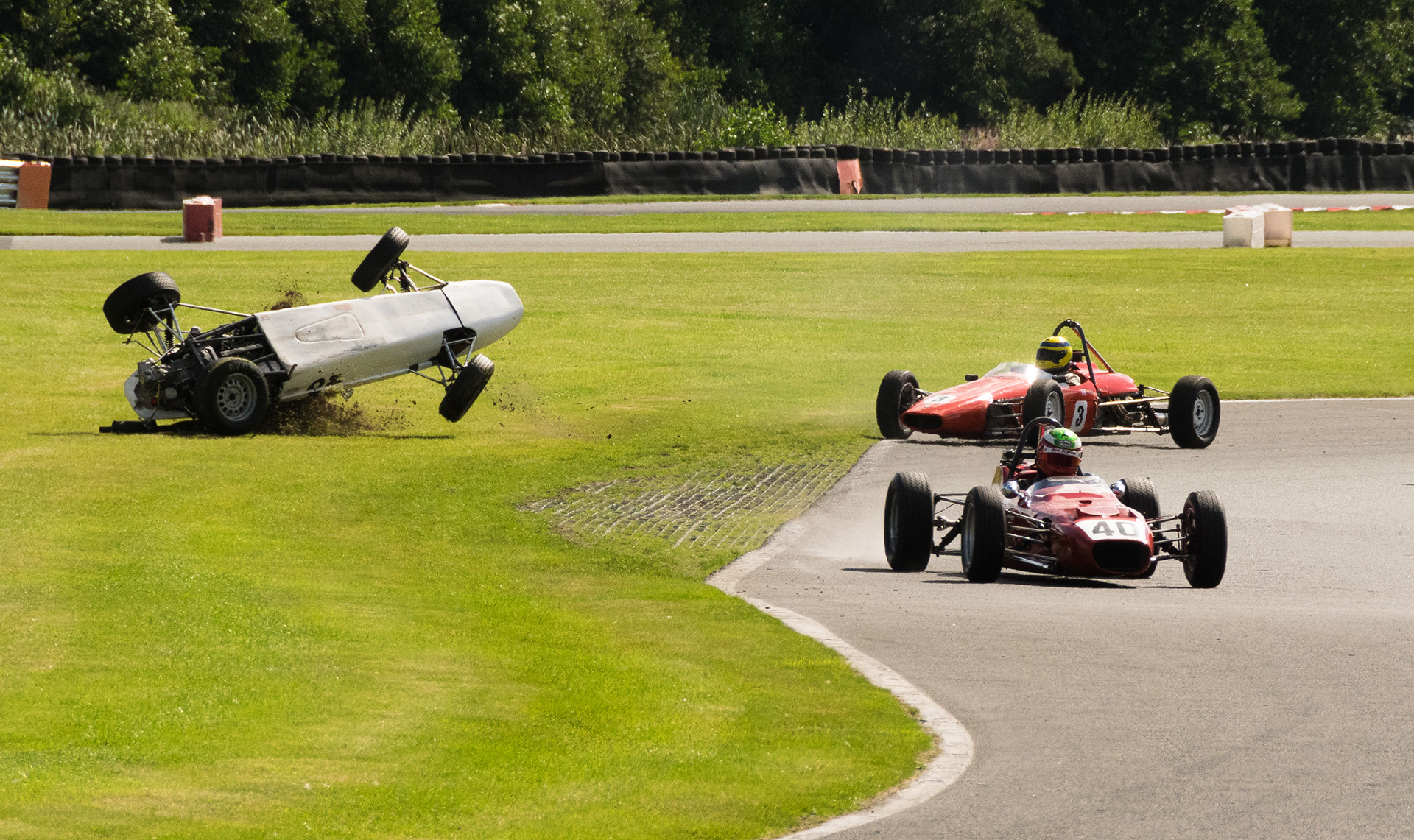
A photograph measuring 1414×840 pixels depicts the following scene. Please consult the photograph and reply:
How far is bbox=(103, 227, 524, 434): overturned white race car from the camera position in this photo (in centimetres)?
1852

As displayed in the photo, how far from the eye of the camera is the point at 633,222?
44562mm

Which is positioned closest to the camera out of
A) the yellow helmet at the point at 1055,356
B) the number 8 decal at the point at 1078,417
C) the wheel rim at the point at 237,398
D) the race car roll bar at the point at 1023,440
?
the race car roll bar at the point at 1023,440

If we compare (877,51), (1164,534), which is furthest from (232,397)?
(877,51)

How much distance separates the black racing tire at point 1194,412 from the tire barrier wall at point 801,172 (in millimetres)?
32650

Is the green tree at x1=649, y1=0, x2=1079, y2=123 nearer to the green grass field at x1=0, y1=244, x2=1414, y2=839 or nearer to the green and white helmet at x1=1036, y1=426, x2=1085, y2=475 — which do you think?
the green grass field at x1=0, y1=244, x2=1414, y2=839

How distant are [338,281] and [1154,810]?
26.5m

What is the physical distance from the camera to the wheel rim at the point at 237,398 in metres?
18.4

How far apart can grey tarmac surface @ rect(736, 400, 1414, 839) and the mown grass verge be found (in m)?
26.9

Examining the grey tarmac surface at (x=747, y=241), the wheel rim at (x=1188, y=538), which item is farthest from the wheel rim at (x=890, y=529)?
the grey tarmac surface at (x=747, y=241)

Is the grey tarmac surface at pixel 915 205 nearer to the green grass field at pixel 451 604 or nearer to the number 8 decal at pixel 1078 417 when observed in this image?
the green grass field at pixel 451 604

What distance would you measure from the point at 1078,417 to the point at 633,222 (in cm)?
2669

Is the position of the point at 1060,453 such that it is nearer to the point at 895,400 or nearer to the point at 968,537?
the point at 968,537

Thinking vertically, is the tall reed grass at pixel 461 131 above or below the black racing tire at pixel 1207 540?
above

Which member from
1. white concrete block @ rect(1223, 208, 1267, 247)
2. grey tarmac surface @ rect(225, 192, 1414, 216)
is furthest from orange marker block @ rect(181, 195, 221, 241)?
white concrete block @ rect(1223, 208, 1267, 247)
